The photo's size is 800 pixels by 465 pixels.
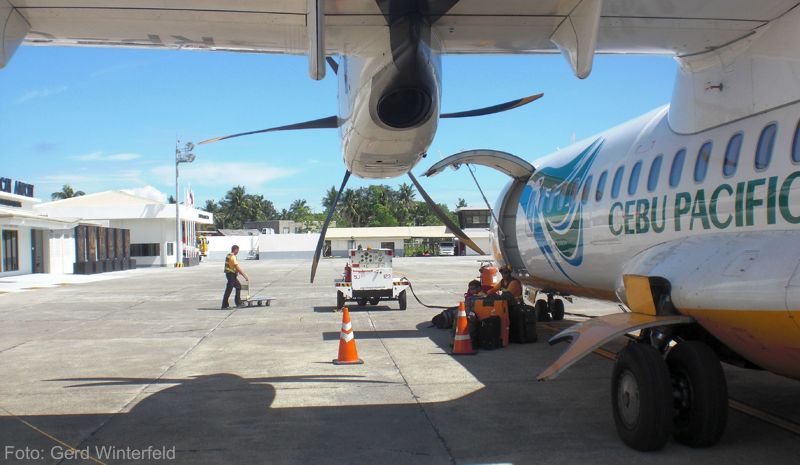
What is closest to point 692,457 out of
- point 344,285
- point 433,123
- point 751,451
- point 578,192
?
point 751,451

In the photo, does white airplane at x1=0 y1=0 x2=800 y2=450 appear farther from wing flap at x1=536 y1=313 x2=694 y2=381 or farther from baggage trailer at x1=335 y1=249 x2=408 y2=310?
baggage trailer at x1=335 y1=249 x2=408 y2=310

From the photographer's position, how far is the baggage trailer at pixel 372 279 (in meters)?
17.5

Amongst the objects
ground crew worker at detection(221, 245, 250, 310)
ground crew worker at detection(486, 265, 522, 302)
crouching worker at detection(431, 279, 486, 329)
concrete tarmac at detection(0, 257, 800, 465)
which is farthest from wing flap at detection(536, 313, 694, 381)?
ground crew worker at detection(221, 245, 250, 310)

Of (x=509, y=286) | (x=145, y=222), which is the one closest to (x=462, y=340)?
(x=509, y=286)

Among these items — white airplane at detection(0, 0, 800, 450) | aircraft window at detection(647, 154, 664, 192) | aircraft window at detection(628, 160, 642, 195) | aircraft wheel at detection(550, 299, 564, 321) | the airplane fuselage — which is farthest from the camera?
aircraft wheel at detection(550, 299, 564, 321)

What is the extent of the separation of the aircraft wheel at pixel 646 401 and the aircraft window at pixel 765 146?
1.79 metres

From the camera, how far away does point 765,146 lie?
→ 18.1 ft

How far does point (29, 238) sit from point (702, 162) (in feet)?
126

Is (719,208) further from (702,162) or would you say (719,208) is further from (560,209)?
(560,209)

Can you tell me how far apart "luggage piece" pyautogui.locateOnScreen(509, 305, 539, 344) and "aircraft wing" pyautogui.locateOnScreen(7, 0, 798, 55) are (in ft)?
19.4

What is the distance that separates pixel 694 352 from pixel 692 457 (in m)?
0.84

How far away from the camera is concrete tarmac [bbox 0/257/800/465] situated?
18.4 feet

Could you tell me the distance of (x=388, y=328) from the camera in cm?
1373

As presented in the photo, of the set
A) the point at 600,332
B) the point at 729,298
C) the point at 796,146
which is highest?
the point at 796,146
